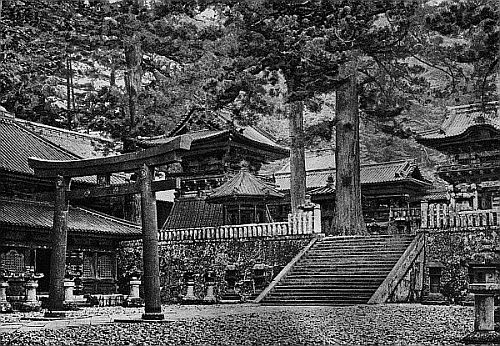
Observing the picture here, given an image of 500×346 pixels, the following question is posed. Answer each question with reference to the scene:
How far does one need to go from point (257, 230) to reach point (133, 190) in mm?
8711

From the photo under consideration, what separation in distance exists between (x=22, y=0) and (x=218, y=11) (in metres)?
4.92

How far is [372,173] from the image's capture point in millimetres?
26312

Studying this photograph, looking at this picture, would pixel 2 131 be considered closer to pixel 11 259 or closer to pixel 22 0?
pixel 11 259

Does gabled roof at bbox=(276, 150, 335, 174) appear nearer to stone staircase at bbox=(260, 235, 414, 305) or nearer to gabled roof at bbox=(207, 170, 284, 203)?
gabled roof at bbox=(207, 170, 284, 203)

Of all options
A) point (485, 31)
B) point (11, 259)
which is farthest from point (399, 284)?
point (11, 259)

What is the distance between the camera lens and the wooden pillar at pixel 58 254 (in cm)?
1343

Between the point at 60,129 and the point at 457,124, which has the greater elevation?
the point at 457,124

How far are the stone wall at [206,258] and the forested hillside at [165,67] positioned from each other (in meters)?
3.16

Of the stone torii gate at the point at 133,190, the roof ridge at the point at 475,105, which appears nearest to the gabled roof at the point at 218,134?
the roof ridge at the point at 475,105

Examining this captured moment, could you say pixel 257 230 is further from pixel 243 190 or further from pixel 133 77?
pixel 133 77

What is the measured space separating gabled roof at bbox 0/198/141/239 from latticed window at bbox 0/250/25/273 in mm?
706

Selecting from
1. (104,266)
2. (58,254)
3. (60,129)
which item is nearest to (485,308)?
(58,254)

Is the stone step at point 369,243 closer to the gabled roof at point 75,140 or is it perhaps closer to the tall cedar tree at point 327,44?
the tall cedar tree at point 327,44

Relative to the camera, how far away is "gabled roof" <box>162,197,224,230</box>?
83.0 ft
